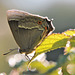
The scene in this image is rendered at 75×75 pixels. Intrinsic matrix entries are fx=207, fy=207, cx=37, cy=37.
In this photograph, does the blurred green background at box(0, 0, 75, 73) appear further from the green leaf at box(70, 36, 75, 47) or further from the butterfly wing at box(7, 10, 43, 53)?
the green leaf at box(70, 36, 75, 47)

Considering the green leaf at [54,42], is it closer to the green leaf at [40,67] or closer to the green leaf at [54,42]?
the green leaf at [54,42]

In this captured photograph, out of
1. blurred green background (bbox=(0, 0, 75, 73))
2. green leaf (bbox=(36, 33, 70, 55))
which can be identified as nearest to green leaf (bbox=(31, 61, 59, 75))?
green leaf (bbox=(36, 33, 70, 55))

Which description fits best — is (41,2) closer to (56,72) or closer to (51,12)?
(51,12)

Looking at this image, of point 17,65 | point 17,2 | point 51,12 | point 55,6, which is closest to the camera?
point 17,65

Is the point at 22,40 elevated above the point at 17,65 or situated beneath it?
elevated above

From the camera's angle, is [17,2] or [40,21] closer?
[40,21]

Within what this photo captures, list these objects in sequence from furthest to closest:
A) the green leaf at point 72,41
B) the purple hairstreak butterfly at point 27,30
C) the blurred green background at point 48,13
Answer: the blurred green background at point 48,13 < the purple hairstreak butterfly at point 27,30 < the green leaf at point 72,41

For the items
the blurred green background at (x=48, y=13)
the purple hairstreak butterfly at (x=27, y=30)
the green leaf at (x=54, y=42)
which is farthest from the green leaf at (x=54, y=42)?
the blurred green background at (x=48, y=13)

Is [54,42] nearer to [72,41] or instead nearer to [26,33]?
[72,41]

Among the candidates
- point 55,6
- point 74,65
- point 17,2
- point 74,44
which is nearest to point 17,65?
point 74,65

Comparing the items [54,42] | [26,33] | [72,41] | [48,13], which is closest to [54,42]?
[54,42]

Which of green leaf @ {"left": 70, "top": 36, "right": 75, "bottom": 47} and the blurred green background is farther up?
green leaf @ {"left": 70, "top": 36, "right": 75, "bottom": 47}
